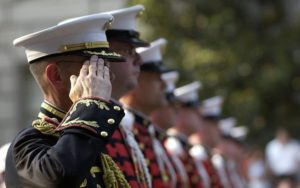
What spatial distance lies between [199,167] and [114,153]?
4.33 metres

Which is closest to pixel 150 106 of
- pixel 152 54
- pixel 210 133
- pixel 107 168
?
pixel 152 54

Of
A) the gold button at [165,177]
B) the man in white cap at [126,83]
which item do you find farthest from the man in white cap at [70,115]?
the gold button at [165,177]

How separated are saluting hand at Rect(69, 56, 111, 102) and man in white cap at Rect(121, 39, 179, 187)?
7.73 feet

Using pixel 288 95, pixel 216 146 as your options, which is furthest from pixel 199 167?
pixel 288 95

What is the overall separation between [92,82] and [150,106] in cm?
313

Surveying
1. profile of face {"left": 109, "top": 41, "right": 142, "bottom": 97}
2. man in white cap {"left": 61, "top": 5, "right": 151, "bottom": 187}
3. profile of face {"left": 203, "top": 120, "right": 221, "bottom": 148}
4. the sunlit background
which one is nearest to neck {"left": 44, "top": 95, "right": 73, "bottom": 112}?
man in white cap {"left": 61, "top": 5, "right": 151, "bottom": 187}

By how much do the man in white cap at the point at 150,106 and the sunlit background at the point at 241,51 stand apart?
29.7 feet

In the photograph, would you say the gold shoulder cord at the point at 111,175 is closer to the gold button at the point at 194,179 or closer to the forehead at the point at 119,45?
the forehead at the point at 119,45

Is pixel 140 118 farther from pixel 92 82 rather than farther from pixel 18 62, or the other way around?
pixel 18 62

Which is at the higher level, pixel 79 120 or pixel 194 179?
pixel 194 179

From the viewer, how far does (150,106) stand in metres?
7.15

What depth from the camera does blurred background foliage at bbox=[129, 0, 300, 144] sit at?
666 inches

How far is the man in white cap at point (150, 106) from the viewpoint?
6.67 m

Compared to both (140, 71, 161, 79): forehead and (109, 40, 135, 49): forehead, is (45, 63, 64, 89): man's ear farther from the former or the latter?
(140, 71, 161, 79): forehead
